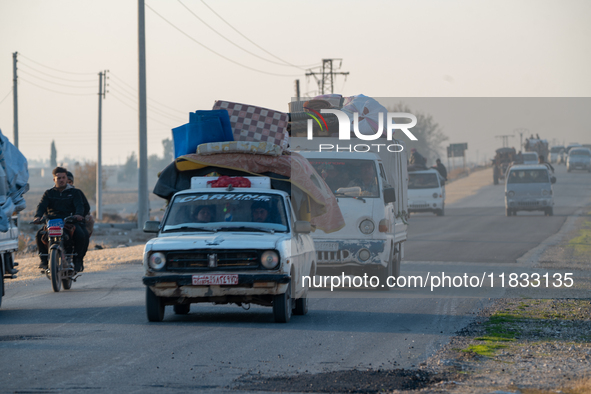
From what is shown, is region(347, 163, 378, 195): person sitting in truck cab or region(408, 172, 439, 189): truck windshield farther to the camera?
region(408, 172, 439, 189): truck windshield

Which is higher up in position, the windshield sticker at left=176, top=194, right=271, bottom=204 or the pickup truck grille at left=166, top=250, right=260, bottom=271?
the windshield sticker at left=176, top=194, right=271, bottom=204

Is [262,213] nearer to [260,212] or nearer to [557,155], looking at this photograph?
[260,212]

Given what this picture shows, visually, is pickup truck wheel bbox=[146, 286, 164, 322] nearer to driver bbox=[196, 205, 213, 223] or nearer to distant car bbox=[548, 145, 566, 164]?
driver bbox=[196, 205, 213, 223]

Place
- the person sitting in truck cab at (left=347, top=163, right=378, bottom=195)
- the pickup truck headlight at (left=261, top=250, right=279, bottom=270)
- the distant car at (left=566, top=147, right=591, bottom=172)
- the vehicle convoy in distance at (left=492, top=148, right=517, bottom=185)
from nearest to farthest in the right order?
1. the pickup truck headlight at (left=261, top=250, right=279, bottom=270)
2. the person sitting in truck cab at (left=347, top=163, right=378, bottom=195)
3. the vehicle convoy in distance at (left=492, top=148, right=517, bottom=185)
4. the distant car at (left=566, top=147, right=591, bottom=172)

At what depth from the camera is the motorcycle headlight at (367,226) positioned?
13156mm

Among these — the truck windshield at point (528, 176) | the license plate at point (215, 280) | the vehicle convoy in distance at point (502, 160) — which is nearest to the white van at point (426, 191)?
the truck windshield at point (528, 176)

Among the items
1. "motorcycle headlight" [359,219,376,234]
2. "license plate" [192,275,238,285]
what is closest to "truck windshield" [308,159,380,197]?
"motorcycle headlight" [359,219,376,234]

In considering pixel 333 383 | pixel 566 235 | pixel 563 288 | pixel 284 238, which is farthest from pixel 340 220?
pixel 566 235

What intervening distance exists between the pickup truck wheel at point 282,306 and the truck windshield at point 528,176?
94.6ft

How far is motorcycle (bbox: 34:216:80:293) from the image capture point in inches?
480

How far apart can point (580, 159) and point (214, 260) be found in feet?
240

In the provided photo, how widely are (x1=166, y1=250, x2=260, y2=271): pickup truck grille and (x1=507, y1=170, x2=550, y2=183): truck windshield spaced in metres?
29.3

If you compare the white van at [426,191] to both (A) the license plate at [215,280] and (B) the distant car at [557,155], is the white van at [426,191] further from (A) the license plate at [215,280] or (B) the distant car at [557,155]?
(B) the distant car at [557,155]

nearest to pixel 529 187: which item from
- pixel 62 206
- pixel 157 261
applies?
pixel 62 206
